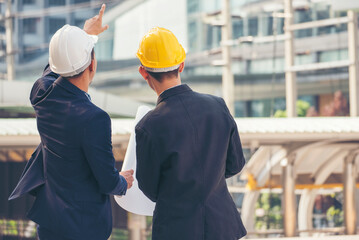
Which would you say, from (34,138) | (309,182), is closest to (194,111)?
(34,138)

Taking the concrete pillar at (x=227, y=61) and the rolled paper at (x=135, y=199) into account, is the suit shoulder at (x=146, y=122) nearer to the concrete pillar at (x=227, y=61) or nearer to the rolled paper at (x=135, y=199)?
the rolled paper at (x=135, y=199)

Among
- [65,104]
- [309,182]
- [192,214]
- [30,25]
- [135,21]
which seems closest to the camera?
[192,214]

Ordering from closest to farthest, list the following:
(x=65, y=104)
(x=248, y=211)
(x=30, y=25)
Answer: (x=65, y=104) → (x=248, y=211) → (x=30, y=25)

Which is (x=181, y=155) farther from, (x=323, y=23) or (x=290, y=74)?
(x=290, y=74)

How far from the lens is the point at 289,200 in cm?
967

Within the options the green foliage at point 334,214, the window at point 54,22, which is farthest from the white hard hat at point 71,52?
the window at point 54,22

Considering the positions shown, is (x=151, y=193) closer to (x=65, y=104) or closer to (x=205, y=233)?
(x=205, y=233)

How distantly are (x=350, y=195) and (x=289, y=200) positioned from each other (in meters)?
0.79

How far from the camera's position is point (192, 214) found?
7.84 ft

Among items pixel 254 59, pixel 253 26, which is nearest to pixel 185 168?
pixel 253 26

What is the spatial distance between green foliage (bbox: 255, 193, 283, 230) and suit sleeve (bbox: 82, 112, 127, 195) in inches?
869

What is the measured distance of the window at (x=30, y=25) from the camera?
59.5m

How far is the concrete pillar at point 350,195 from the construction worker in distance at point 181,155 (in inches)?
286

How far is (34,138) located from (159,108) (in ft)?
14.6
